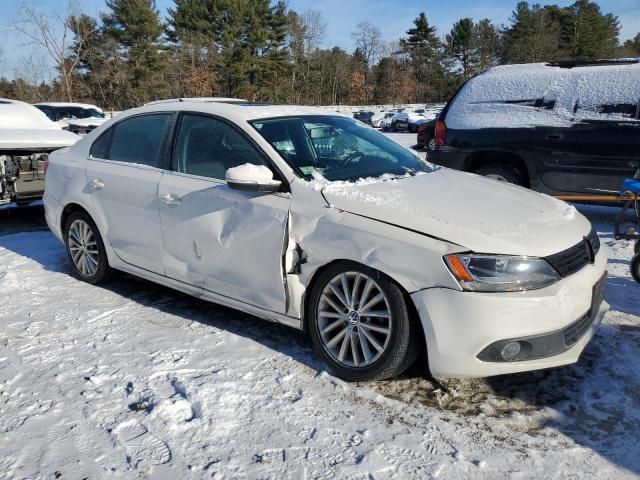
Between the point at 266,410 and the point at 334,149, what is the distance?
1835 millimetres

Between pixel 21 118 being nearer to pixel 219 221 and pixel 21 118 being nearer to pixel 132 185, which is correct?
pixel 132 185

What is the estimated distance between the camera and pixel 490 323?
275 cm

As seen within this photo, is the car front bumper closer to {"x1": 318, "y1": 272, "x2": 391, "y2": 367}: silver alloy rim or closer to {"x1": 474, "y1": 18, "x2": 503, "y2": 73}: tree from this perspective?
{"x1": 318, "y1": 272, "x2": 391, "y2": 367}: silver alloy rim

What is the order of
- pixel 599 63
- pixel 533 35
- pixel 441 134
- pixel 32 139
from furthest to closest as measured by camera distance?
pixel 533 35, pixel 441 134, pixel 32 139, pixel 599 63

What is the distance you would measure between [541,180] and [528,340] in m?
4.48

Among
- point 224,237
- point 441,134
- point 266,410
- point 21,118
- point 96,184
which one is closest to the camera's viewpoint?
point 266,410

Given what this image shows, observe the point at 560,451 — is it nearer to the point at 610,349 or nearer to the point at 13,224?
the point at 610,349

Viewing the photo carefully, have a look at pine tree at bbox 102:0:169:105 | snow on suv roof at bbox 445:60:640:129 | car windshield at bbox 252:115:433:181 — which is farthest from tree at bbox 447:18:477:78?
car windshield at bbox 252:115:433:181

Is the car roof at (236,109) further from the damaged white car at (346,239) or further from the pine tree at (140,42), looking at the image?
the pine tree at (140,42)

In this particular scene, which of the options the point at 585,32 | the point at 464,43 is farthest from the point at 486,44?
the point at 585,32

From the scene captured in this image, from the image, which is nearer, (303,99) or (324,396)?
(324,396)

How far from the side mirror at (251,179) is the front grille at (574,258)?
5.22 feet

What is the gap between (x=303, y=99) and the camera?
6216 centimetres

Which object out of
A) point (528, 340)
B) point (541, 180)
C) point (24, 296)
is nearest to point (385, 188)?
point (528, 340)
